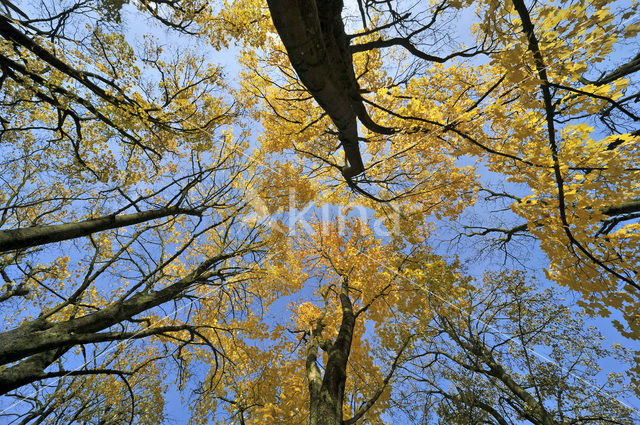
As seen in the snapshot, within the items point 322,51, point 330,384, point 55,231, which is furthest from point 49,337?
point 322,51

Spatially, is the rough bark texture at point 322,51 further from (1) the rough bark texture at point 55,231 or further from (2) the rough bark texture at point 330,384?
(2) the rough bark texture at point 330,384

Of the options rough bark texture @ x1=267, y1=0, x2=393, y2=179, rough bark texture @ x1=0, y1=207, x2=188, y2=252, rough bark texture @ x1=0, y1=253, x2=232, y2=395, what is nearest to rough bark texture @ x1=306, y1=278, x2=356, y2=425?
rough bark texture @ x1=0, y1=253, x2=232, y2=395

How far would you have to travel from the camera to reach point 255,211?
5.99 meters

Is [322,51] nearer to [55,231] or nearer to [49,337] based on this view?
[55,231]

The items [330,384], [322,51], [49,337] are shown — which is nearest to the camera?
[322,51]

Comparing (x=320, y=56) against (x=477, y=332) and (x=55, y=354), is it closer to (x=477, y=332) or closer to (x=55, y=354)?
(x=55, y=354)

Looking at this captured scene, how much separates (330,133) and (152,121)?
407 centimetres

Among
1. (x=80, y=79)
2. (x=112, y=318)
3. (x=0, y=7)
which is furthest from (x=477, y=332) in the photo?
(x=0, y=7)

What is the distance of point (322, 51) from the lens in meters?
2.30

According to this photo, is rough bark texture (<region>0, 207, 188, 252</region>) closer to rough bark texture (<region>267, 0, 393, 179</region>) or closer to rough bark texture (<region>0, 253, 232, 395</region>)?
rough bark texture (<region>0, 253, 232, 395</region>)

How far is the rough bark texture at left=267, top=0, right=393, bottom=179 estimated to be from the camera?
6.41 ft

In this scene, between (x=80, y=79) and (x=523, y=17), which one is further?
(x=80, y=79)

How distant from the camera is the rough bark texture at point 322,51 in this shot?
195cm

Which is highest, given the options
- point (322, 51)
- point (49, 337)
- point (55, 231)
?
point (322, 51)
